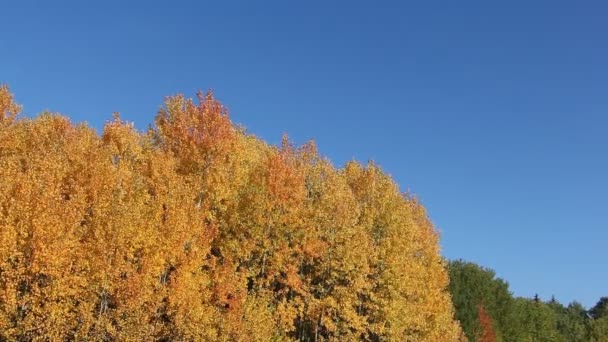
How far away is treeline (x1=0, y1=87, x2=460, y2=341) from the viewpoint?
119 feet

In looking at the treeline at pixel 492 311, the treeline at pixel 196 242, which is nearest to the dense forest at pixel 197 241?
the treeline at pixel 196 242

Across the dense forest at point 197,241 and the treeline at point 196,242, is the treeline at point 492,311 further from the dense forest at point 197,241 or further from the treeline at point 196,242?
the treeline at point 196,242

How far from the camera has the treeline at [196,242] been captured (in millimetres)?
36344

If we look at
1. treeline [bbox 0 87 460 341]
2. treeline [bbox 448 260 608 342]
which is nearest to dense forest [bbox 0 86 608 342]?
treeline [bbox 0 87 460 341]

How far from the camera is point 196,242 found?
4419cm

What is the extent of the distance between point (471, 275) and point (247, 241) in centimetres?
5795

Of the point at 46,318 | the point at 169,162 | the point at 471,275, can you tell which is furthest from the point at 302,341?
the point at 471,275

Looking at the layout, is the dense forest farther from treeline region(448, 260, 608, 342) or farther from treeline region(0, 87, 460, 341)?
treeline region(448, 260, 608, 342)

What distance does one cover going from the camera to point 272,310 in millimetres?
48500

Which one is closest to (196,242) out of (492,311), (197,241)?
(197,241)

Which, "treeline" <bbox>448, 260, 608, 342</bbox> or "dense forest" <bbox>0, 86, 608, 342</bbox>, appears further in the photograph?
"treeline" <bbox>448, 260, 608, 342</bbox>

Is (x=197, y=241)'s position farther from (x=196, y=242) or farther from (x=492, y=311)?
(x=492, y=311)

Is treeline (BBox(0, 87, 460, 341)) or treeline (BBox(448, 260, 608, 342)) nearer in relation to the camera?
treeline (BBox(0, 87, 460, 341))

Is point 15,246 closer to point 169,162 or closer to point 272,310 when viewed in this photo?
point 169,162
